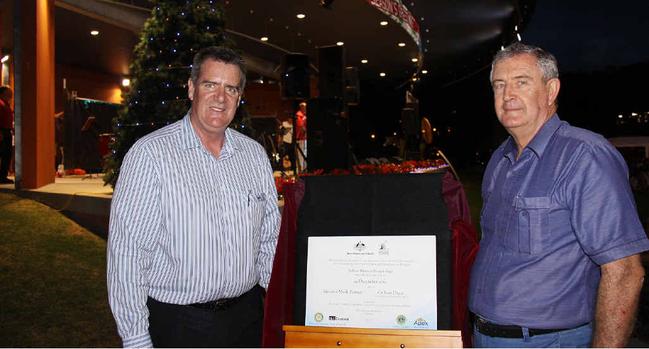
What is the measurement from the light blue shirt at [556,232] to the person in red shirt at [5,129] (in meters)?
8.44

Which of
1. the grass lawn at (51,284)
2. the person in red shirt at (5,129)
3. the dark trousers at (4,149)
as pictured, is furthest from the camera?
the dark trousers at (4,149)

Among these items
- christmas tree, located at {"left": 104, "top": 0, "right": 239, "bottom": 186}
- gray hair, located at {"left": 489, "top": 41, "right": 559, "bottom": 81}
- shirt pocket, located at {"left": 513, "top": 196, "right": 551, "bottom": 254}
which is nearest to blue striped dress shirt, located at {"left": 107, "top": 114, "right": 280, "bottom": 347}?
shirt pocket, located at {"left": 513, "top": 196, "right": 551, "bottom": 254}

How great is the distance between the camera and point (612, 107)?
125ft

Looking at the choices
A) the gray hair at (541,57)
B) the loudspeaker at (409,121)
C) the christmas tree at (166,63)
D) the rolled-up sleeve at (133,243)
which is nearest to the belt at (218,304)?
the rolled-up sleeve at (133,243)

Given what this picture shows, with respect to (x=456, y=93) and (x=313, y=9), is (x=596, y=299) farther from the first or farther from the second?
(x=456, y=93)

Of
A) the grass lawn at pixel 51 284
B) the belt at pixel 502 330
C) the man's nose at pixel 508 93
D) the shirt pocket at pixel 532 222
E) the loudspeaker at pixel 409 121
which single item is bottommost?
the grass lawn at pixel 51 284

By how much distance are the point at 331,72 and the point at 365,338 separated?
822 centimetres

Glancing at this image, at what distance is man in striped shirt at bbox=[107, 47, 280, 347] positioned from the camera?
1834 mm

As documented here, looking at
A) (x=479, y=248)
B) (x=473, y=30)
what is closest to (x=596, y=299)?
(x=479, y=248)

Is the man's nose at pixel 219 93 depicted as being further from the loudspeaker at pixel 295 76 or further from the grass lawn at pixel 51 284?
the loudspeaker at pixel 295 76

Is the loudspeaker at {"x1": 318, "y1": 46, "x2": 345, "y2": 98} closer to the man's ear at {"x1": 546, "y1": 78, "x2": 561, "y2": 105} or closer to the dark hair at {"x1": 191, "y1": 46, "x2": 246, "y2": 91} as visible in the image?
the dark hair at {"x1": 191, "y1": 46, "x2": 246, "y2": 91}

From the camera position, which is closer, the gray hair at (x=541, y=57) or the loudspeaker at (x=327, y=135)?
the gray hair at (x=541, y=57)

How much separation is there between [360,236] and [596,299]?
767mm

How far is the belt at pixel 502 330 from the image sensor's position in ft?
5.48
